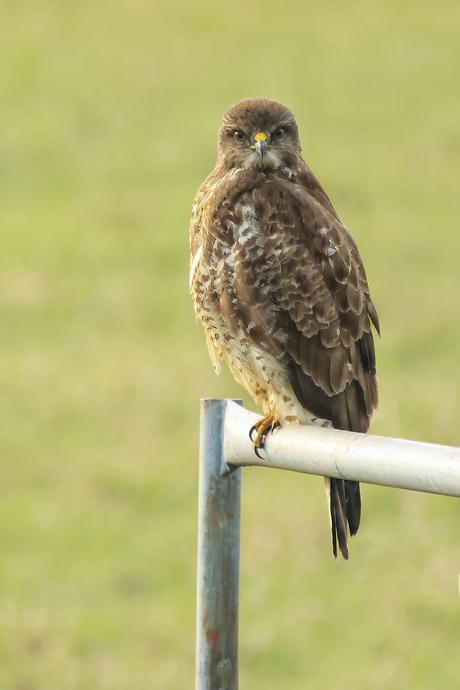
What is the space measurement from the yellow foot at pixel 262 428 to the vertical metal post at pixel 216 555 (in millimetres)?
81

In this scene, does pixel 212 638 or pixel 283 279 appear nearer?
pixel 212 638

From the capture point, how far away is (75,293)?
906 centimetres

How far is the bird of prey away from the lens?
97.4 inches

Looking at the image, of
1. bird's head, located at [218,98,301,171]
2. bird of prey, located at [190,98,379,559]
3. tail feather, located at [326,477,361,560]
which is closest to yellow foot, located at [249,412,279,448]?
bird of prey, located at [190,98,379,559]

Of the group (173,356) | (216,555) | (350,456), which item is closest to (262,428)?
(216,555)

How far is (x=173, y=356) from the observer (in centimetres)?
805

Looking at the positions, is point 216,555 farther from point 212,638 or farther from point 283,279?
point 283,279

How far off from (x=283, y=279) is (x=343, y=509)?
61 cm

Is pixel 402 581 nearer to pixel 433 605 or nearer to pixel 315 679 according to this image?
pixel 433 605

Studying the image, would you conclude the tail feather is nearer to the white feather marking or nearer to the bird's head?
the white feather marking

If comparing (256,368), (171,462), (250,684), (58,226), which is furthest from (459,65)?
(256,368)

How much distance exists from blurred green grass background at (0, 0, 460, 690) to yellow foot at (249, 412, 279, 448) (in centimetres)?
200

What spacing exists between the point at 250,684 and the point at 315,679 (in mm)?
310

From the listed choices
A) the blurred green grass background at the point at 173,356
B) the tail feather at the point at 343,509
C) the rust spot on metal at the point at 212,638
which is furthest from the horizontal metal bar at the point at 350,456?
the blurred green grass background at the point at 173,356
